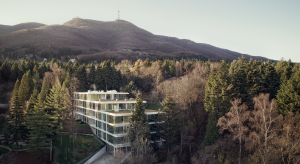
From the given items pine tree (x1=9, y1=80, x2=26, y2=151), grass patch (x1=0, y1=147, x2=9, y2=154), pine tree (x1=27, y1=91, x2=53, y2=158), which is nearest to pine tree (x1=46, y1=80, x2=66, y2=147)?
pine tree (x1=27, y1=91, x2=53, y2=158)

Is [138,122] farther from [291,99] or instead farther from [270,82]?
[270,82]

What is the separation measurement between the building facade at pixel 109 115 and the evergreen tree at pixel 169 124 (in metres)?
2.17

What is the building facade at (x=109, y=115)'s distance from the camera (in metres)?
32.3

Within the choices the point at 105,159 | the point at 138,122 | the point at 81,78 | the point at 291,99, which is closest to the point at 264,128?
the point at 291,99

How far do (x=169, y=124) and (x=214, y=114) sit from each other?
775 centimetres

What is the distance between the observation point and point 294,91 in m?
24.4

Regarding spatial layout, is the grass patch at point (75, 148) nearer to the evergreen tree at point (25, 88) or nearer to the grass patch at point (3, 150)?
the grass patch at point (3, 150)

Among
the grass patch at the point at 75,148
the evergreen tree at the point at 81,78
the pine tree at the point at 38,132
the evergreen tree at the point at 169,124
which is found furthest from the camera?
the evergreen tree at the point at 81,78

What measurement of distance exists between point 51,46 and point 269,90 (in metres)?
135

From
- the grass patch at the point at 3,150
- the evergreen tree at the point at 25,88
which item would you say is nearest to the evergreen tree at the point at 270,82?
the grass patch at the point at 3,150

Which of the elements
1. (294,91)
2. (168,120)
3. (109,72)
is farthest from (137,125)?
(109,72)

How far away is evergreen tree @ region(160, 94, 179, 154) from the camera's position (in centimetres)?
3311

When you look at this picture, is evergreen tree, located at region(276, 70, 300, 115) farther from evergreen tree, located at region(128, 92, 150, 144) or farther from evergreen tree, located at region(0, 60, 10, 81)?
evergreen tree, located at region(0, 60, 10, 81)

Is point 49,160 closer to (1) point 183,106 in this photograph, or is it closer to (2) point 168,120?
(2) point 168,120
